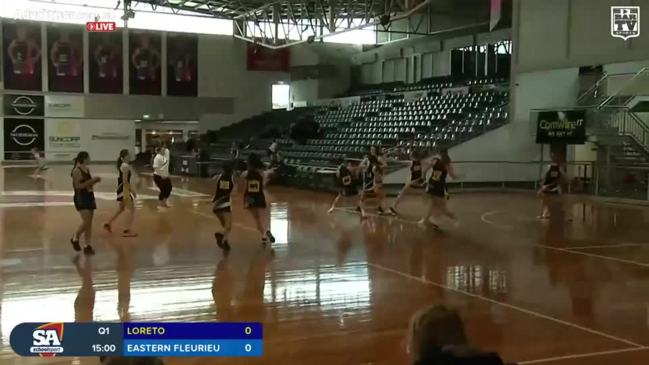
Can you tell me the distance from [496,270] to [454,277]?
2.86ft

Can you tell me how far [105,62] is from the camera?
41.2 metres

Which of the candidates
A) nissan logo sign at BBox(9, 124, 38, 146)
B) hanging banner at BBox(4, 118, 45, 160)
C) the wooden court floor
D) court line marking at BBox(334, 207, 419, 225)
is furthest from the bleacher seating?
nissan logo sign at BBox(9, 124, 38, 146)

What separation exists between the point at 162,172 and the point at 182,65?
27115mm

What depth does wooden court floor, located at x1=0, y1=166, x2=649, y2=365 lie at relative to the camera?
252 inches

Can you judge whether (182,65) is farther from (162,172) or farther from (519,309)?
(519,309)

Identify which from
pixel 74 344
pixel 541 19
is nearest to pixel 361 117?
pixel 541 19

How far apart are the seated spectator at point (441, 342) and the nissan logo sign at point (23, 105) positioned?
134 feet

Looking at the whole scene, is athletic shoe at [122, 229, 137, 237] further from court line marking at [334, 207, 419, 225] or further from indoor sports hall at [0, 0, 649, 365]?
court line marking at [334, 207, 419, 225]

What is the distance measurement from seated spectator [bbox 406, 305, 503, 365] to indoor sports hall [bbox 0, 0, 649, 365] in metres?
0.01

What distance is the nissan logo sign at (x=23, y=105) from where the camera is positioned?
39531mm

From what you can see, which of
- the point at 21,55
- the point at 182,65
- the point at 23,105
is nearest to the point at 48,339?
the point at 21,55

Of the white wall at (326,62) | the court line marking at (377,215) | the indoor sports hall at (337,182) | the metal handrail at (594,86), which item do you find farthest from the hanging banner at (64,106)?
the court line marking at (377,215)

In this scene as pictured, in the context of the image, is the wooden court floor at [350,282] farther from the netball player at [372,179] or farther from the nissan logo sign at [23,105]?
the nissan logo sign at [23,105]

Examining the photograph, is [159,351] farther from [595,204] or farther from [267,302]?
[595,204]
